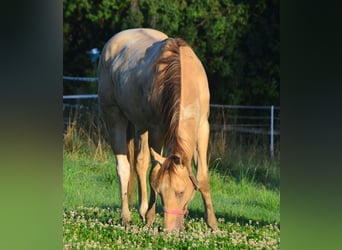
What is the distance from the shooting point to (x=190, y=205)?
5277mm

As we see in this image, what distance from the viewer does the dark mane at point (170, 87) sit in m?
4.98

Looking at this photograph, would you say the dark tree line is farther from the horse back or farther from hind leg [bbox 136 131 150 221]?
hind leg [bbox 136 131 150 221]

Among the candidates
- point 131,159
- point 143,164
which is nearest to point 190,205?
point 143,164

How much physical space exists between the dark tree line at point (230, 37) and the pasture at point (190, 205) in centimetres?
50

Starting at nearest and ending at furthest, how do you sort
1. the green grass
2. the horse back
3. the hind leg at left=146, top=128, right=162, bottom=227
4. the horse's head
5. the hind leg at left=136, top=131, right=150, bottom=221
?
the horse's head < the hind leg at left=146, top=128, right=162, bottom=227 < the green grass < the horse back < the hind leg at left=136, top=131, right=150, bottom=221

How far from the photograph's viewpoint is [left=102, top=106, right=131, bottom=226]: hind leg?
5.94 metres

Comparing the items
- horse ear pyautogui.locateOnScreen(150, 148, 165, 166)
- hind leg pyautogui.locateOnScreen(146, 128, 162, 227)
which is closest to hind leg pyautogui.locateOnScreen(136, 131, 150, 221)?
hind leg pyautogui.locateOnScreen(146, 128, 162, 227)

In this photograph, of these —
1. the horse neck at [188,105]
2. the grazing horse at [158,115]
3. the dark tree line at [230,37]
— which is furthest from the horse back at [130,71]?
the dark tree line at [230,37]

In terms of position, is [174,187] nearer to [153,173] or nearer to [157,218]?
[153,173]
